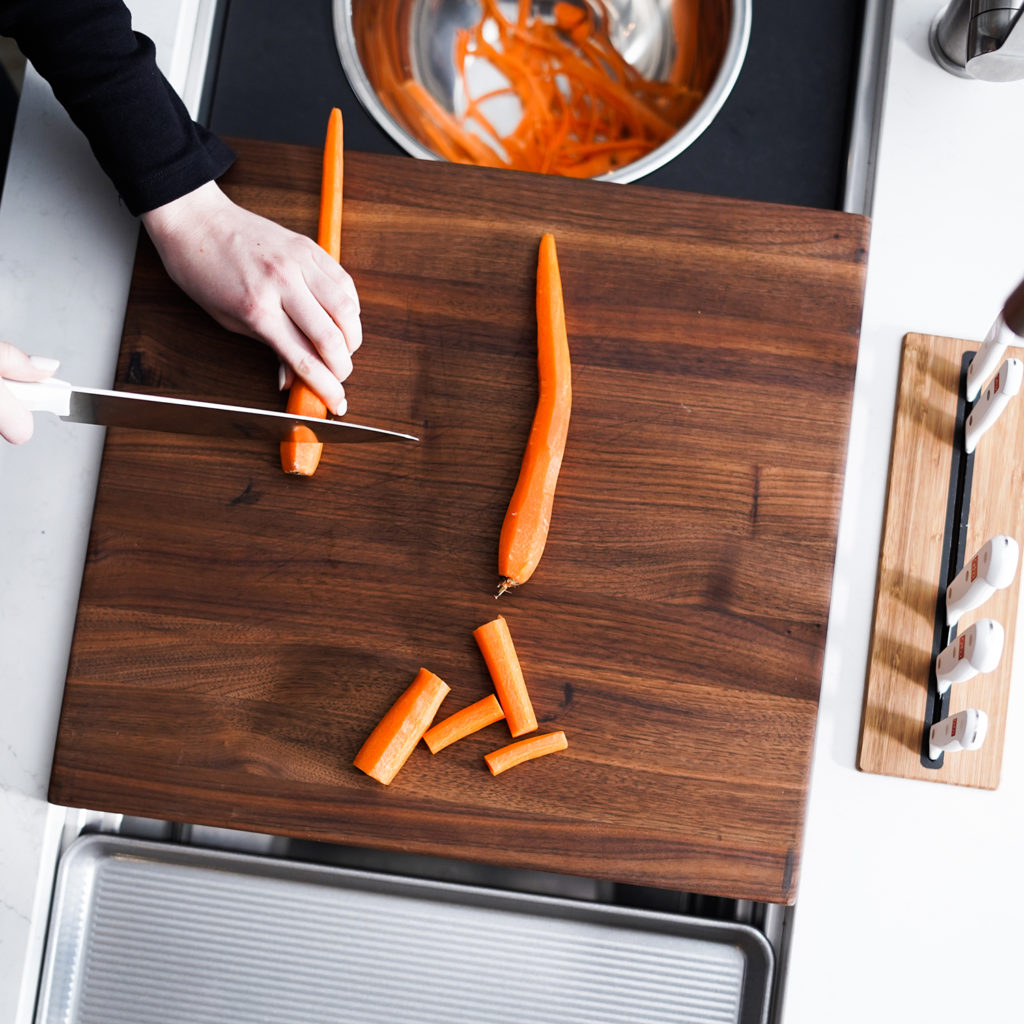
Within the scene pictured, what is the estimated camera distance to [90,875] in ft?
3.49

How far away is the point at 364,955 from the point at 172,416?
2.10 feet

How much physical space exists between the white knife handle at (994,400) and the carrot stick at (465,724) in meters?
0.60

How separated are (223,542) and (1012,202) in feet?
3.25

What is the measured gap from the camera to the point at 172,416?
94cm

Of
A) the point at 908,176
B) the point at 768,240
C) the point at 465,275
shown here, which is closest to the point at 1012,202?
the point at 908,176

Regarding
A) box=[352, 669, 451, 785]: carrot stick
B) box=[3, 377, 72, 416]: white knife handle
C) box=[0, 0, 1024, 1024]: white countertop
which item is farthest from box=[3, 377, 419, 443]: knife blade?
box=[352, 669, 451, 785]: carrot stick

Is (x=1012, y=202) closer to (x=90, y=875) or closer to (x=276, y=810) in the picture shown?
(x=276, y=810)

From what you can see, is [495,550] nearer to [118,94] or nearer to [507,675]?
[507,675]

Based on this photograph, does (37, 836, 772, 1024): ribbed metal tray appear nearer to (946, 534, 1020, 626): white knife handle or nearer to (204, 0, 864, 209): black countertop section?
(946, 534, 1020, 626): white knife handle

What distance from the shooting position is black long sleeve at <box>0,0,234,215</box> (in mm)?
938

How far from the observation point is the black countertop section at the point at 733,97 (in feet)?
3.81

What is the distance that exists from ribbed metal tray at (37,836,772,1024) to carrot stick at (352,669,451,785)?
0.19 metres

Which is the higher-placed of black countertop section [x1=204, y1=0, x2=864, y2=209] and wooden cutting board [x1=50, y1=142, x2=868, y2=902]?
black countertop section [x1=204, y1=0, x2=864, y2=209]

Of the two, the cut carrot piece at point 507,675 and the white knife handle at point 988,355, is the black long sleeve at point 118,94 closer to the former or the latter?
the cut carrot piece at point 507,675
